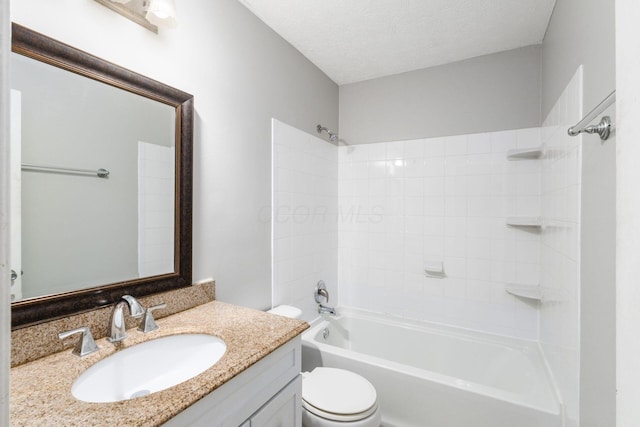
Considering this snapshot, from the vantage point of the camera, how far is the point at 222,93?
60.1 inches

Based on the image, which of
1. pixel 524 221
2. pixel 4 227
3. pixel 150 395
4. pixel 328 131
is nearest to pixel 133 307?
pixel 150 395

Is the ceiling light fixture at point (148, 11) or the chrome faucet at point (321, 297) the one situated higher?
the ceiling light fixture at point (148, 11)

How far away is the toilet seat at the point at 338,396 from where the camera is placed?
1343mm

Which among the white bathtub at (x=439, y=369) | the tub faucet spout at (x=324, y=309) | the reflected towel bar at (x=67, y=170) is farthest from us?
the tub faucet spout at (x=324, y=309)

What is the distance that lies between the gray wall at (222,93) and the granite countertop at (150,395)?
1.19ft

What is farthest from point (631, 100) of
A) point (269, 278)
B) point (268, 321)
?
point (269, 278)

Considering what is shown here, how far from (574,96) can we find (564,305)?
0.94 meters

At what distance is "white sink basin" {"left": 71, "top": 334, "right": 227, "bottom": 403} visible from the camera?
2.86ft

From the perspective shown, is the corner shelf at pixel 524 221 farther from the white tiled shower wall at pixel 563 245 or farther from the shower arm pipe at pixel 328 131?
the shower arm pipe at pixel 328 131

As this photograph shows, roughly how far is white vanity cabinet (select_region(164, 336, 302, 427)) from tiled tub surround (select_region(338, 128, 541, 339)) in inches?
58.1

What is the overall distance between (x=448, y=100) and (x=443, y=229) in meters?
0.98

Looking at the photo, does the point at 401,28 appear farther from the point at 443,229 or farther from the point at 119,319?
the point at 119,319

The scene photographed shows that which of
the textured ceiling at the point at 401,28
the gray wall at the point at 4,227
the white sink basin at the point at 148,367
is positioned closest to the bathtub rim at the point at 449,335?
the white sink basin at the point at 148,367

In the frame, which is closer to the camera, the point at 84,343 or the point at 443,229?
the point at 84,343
